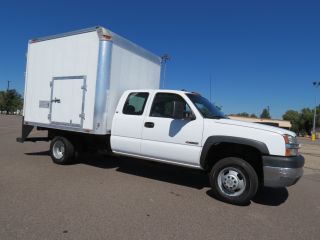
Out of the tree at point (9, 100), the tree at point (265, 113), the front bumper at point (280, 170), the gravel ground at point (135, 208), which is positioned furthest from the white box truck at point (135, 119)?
the tree at point (265, 113)

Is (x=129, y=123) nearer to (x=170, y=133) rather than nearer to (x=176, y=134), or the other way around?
(x=170, y=133)

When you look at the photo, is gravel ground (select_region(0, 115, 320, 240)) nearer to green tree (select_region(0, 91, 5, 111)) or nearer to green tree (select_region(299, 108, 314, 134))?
green tree (select_region(299, 108, 314, 134))

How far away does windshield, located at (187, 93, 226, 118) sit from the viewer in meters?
6.14

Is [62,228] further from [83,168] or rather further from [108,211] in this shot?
[83,168]

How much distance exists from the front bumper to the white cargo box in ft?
12.0

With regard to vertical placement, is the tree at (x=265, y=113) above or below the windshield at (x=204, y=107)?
above

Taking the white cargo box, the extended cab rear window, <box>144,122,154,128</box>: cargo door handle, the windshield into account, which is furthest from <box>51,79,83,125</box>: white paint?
the windshield

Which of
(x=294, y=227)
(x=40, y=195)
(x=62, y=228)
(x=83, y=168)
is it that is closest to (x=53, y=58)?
(x=83, y=168)

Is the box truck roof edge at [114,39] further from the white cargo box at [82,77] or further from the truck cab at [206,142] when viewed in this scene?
the truck cab at [206,142]

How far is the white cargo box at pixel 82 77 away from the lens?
693 centimetres

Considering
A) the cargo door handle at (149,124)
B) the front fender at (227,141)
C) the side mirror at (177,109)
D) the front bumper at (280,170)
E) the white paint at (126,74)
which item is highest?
the white paint at (126,74)

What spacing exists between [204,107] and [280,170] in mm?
2007

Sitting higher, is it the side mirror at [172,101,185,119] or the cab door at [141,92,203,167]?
the side mirror at [172,101,185,119]

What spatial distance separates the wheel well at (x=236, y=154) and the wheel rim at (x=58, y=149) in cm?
409
